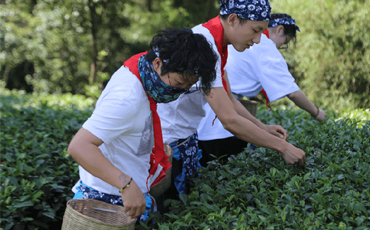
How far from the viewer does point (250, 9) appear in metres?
2.61

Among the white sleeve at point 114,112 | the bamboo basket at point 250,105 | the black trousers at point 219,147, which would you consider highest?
the white sleeve at point 114,112

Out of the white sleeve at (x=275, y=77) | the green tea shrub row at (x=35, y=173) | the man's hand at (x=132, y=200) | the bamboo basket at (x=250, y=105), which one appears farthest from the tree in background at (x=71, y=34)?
the man's hand at (x=132, y=200)

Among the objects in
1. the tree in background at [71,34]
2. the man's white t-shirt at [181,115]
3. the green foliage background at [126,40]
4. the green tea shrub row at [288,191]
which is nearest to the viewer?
the green tea shrub row at [288,191]

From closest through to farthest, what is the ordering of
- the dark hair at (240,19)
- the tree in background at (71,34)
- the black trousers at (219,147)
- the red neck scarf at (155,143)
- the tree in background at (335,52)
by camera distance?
1. the red neck scarf at (155,143)
2. the dark hair at (240,19)
3. the black trousers at (219,147)
4. the tree in background at (335,52)
5. the tree in background at (71,34)

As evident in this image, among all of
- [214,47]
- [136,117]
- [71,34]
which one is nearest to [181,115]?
[214,47]

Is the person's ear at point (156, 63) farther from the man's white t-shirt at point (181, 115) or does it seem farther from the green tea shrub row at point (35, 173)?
the green tea shrub row at point (35, 173)

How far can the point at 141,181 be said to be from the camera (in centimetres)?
241

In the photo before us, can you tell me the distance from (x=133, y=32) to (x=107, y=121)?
17.8 m

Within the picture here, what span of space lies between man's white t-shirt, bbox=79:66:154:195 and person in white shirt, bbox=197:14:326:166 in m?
1.11

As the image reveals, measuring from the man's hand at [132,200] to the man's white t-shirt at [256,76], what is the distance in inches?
60.4

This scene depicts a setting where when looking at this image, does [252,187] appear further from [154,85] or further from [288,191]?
[154,85]

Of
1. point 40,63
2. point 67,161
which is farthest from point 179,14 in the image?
point 67,161

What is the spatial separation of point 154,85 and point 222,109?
61cm

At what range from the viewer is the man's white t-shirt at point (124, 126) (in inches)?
77.5
